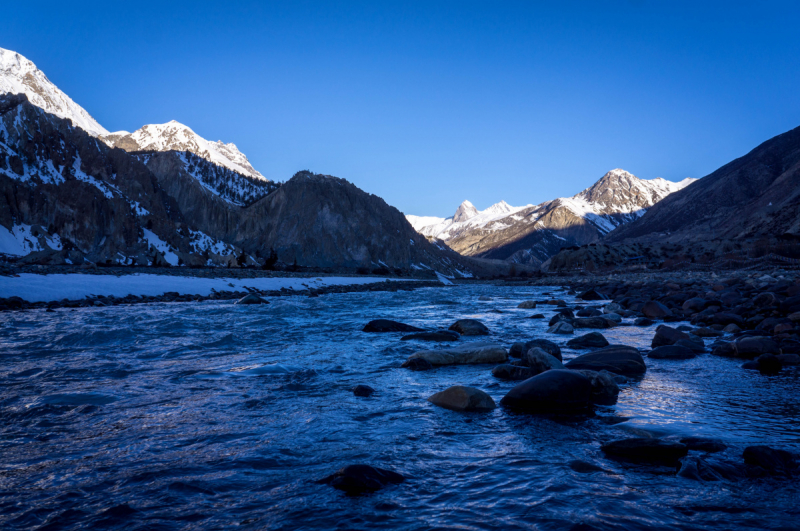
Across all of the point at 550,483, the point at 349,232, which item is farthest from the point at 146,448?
the point at 349,232

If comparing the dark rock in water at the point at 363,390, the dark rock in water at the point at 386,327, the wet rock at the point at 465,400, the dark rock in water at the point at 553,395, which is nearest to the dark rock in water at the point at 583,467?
the dark rock in water at the point at 553,395

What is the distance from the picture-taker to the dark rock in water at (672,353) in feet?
28.7

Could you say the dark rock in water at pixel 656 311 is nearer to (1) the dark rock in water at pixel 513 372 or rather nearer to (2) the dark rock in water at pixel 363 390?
(1) the dark rock in water at pixel 513 372

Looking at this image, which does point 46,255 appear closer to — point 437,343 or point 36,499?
point 437,343

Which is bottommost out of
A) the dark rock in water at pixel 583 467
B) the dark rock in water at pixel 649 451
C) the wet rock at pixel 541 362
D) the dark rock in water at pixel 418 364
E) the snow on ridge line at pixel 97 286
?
the dark rock in water at pixel 418 364

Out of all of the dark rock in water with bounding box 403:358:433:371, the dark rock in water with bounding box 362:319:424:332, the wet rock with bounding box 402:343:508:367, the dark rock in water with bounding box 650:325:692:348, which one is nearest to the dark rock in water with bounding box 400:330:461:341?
the dark rock in water with bounding box 362:319:424:332

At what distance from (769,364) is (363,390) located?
22.6 feet

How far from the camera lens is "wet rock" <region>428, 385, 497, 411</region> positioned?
5.72 m

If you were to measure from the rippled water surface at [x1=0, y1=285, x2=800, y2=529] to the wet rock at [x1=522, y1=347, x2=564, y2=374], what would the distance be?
0.75 m

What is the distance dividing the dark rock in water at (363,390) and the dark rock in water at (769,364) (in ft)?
21.5

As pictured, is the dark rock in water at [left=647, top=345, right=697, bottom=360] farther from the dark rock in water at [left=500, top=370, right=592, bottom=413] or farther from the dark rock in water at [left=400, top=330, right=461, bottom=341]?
the dark rock in water at [left=400, top=330, right=461, bottom=341]

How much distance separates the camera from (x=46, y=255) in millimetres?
40125

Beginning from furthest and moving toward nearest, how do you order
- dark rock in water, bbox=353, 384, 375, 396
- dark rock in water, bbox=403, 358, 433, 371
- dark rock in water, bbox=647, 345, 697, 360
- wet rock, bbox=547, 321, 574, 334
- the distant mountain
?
the distant mountain → wet rock, bbox=547, 321, 574, 334 → dark rock in water, bbox=647, 345, 697, 360 → dark rock in water, bbox=403, 358, 433, 371 → dark rock in water, bbox=353, 384, 375, 396

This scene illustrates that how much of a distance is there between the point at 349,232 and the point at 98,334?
363ft
